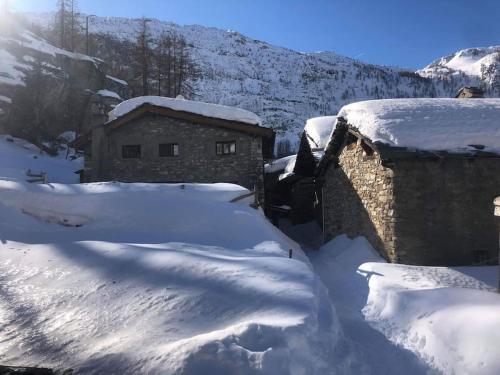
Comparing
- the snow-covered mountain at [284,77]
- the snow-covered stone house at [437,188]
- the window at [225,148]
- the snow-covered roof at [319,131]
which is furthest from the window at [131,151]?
the snow-covered mountain at [284,77]

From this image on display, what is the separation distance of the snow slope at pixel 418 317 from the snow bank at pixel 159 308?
49.3 inches

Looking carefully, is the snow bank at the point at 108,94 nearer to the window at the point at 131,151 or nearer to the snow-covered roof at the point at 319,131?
the window at the point at 131,151

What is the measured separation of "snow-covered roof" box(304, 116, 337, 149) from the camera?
69.5 feet

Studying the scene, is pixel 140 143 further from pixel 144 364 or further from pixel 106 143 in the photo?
Answer: pixel 144 364

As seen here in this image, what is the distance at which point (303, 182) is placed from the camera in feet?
70.4

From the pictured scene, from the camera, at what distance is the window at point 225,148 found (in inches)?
659

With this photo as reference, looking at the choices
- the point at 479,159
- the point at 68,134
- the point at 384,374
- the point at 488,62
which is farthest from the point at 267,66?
the point at 384,374

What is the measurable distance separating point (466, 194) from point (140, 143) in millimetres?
13008

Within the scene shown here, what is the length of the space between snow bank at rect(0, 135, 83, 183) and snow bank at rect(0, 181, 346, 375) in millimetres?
15226

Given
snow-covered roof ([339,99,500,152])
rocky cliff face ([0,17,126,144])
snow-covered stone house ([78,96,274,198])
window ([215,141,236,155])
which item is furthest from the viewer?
rocky cliff face ([0,17,126,144])

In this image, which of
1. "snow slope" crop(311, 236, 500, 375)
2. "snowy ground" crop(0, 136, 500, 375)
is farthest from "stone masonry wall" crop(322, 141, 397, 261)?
"snowy ground" crop(0, 136, 500, 375)

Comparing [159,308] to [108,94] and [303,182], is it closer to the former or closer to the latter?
[303,182]

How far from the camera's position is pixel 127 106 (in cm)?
1759

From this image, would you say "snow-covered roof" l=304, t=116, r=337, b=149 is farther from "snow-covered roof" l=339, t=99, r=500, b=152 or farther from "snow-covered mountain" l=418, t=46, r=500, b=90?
"snow-covered mountain" l=418, t=46, r=500, b=90
